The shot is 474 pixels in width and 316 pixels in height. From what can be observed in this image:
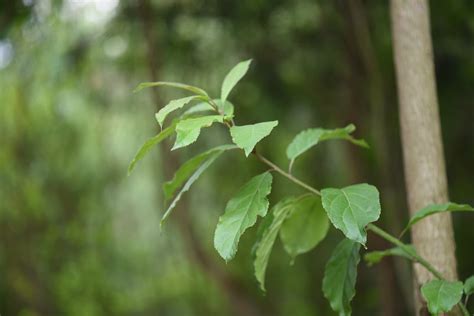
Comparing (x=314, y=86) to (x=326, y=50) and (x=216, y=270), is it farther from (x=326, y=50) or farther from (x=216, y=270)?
(x=216, y=270)

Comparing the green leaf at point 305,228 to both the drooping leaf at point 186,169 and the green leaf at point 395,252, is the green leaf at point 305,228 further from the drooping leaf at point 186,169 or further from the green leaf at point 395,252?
the drooping leaf at point 186,169

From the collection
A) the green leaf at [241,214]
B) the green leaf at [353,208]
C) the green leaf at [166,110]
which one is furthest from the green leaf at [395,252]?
the green leaf at [166,110]

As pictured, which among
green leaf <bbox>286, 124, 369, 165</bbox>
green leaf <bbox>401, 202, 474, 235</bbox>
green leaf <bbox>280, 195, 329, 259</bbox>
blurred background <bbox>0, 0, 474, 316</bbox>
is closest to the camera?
green leaf <bbox>401, 202, 474, 235</bbox>

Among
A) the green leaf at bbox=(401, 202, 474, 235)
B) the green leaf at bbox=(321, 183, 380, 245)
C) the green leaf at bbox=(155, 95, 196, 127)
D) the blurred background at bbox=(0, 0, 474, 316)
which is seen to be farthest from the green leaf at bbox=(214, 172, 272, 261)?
the blurred background at bbox=(0, 0, 474, 316)

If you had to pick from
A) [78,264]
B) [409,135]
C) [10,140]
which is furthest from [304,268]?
[409,135]

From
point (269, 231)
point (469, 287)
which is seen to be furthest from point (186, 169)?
point (469, 287)

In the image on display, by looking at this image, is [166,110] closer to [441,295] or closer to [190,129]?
[190,129]

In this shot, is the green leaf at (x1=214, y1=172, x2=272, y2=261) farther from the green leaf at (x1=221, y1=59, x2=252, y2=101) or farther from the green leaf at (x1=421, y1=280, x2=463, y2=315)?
the green leaf at (x1=421, y1=280, x2=463, y2=315)
